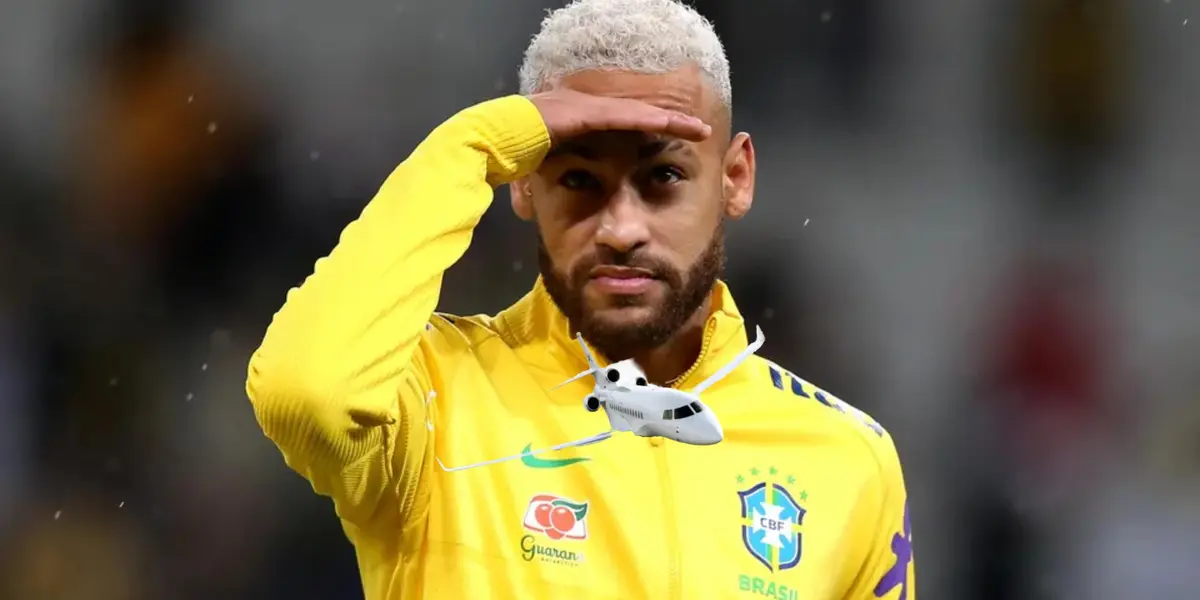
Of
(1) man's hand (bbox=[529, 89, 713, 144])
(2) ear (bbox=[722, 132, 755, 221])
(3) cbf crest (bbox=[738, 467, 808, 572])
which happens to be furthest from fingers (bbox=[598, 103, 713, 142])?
(3) cbf crest (bbox=[738, 467, 808, 572])

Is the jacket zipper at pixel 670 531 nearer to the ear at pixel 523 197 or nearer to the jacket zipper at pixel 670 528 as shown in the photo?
the jacket zipper at pixel 670 528

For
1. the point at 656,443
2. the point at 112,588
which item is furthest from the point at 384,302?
the point at 112,588

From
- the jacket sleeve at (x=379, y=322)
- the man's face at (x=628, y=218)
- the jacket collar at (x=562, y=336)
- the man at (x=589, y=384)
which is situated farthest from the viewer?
the jacket collar at (x=562, y=336)

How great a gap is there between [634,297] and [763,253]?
7.23 ft

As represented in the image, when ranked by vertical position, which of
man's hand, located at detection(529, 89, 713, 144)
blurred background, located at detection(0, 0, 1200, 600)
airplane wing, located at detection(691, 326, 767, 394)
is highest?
man's hand, located at detection(529, 89, 713, 144)

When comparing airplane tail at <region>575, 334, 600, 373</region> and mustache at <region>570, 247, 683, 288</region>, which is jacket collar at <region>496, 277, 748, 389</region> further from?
mustache at <region>570, 247, 683, 288</region>

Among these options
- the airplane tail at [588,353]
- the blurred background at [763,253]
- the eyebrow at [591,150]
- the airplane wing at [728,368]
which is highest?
the eyebrow at [591,150]

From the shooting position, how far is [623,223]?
218 centimetres

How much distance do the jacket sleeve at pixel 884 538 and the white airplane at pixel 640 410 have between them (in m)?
0.38

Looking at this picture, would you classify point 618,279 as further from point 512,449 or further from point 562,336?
point 512,449

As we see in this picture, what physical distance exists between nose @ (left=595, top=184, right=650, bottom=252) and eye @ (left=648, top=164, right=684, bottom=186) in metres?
0.05

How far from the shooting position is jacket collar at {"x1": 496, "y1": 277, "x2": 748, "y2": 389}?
2363mm

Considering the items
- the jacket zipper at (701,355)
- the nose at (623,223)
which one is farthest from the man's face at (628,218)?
the jacket zipper at (701,355)

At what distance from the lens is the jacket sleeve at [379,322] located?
1.79 m
